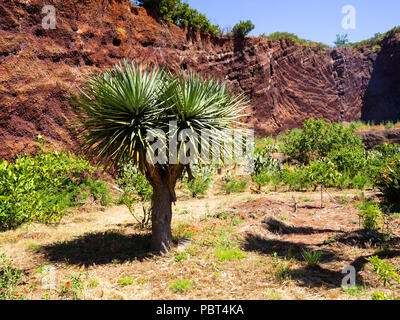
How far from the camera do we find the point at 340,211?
7.21m

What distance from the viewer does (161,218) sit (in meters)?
4.82

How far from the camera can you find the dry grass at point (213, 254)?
366 cm

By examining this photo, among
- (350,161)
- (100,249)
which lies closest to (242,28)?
(350,161)

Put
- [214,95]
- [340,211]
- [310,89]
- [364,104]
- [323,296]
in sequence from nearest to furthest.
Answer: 1. [323,296]
2. [214,95]
3. [340,211]
4. [310,89]
5. [364,104]

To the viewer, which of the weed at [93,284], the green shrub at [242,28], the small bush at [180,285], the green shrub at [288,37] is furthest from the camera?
the green shrub at [288,37]

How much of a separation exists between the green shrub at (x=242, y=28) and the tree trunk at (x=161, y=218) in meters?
15.1

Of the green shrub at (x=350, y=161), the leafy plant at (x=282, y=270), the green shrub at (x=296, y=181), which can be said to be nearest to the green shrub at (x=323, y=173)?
Result: the green shrub at (x=296, y=181)

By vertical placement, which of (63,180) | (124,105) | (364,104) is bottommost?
Result: (63,180)

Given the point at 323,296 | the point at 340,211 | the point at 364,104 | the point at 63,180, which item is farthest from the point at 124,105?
the point at 364,104

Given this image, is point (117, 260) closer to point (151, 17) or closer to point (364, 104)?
point (151, 17)

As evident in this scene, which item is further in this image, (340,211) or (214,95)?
(340,211)

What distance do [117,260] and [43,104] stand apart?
6412 millimetres

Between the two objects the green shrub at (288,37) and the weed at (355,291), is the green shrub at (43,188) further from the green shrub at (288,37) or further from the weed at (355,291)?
the green shrub at (288,37)

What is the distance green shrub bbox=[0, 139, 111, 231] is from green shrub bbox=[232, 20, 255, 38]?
497 inches
